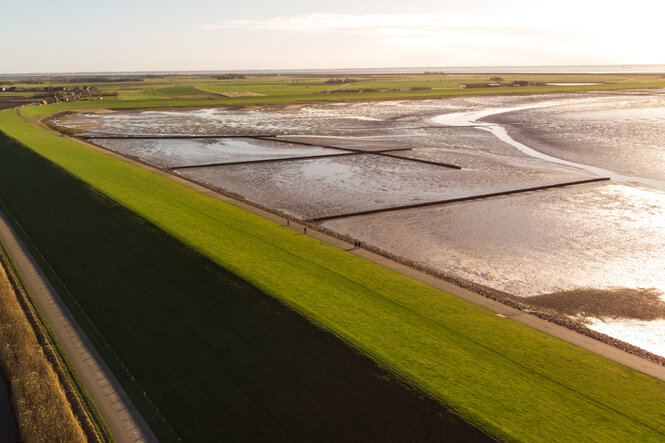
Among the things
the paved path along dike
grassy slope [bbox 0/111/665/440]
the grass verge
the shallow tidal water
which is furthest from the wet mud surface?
the grass verge

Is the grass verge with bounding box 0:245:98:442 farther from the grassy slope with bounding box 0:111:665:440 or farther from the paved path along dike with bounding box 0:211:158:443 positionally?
the grassy slope with bounding box 0:111:665:440

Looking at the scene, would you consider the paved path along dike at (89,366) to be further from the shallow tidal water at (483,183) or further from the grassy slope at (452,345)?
the shallow tidal water at (483,183)

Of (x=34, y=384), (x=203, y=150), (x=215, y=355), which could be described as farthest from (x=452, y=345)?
(x=203, y=150)

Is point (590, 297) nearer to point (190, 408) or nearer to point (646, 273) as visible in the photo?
point (646, 273)

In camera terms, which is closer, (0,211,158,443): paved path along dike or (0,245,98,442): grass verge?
(0,245,98,442): grass verge

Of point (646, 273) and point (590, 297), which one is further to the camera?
point (646, 273)

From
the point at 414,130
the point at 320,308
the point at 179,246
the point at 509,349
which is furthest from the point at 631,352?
the point at 414,130

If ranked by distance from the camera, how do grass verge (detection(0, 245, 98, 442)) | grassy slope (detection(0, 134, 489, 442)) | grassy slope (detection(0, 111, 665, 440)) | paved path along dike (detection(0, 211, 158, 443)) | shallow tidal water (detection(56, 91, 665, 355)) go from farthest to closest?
shallow tidal water (detection(56, 91, 665, 355))
paved path along dike (detection(0, 211, 158, 443))
grass verge (detection(0, 245, 98, 442))
grassy slope (detection(0, 134, 489, 442))
grassy slope (detection(0, 111, 665, 440))
